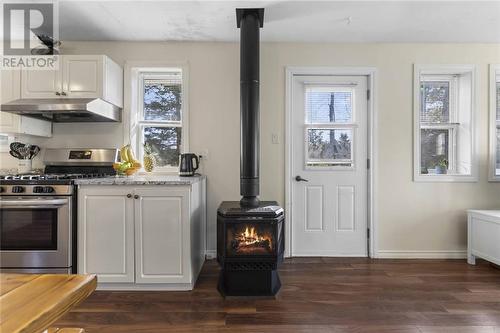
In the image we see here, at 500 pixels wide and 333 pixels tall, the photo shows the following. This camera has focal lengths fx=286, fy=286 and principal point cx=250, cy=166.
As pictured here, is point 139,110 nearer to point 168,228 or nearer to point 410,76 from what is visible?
point 168,228

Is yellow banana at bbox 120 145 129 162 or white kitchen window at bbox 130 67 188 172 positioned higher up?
white kitchen window at bbox 130 67 188 172

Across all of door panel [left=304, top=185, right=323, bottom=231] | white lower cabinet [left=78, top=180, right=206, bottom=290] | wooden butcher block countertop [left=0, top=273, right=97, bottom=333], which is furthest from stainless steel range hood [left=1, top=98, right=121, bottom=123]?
door panel [left=304, top=185, right=323, bottom=231]

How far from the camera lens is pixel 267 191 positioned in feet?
10.5

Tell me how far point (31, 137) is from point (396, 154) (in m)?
3.99

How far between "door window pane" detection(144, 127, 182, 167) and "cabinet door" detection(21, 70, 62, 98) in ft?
3.02

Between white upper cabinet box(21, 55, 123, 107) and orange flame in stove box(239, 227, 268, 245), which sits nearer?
orange flame in stove box(239, 227, 268, 245)

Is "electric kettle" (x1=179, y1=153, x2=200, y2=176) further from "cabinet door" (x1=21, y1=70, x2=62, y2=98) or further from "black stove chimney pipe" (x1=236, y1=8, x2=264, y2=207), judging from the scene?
"cabinet door" (x1=21, y1=70, x2=62, y2=98)

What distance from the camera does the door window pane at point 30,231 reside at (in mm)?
2287

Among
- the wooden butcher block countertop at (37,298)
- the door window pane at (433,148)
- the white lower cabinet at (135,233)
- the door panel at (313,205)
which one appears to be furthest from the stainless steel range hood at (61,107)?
the door window pane at (433,148)

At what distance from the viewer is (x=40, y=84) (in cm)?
272

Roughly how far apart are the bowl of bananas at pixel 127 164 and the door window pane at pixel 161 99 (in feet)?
1.55

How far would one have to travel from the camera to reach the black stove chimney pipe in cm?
241

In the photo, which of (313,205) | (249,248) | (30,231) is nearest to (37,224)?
(30,231)
